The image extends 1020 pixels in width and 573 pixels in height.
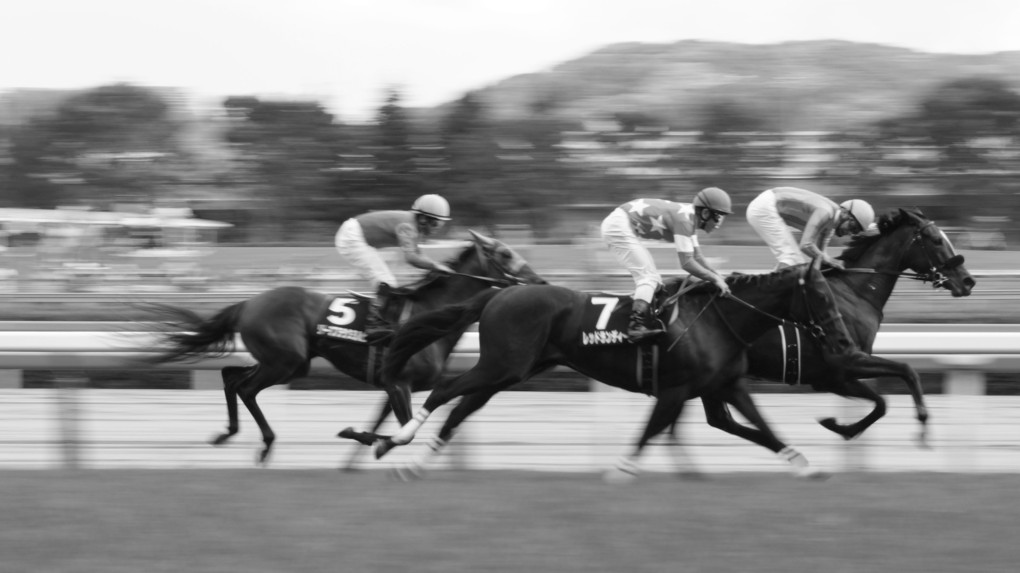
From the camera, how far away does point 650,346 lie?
5.41 metres

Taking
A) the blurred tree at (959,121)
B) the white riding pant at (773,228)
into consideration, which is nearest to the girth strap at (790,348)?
the white riding pant at (773,228)

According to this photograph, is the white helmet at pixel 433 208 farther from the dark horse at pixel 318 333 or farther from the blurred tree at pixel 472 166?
the blurred tree at pixel 472 166

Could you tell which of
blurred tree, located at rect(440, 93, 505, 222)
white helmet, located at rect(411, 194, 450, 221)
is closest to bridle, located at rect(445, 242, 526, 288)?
white helmet, located at rect(411, 194, 450, 221)

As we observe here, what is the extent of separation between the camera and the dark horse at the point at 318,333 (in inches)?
238

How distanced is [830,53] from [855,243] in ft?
425

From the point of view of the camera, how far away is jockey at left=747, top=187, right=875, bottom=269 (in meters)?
6.32

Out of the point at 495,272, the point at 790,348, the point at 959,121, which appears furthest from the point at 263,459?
the point at 959,121

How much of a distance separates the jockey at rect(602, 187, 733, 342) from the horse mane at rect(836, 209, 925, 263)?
1.17m

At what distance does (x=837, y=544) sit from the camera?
366 cm

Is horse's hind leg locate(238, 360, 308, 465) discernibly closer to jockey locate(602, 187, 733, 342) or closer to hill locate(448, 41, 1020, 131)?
jockey locate(602, 187, 733, 342)

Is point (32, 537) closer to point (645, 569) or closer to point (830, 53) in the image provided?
point (645, 569)

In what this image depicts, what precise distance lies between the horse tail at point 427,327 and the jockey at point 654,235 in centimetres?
66

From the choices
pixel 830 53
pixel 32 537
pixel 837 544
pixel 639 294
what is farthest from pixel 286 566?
pixel 830 53

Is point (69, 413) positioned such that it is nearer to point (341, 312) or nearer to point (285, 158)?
point (341, 312)
